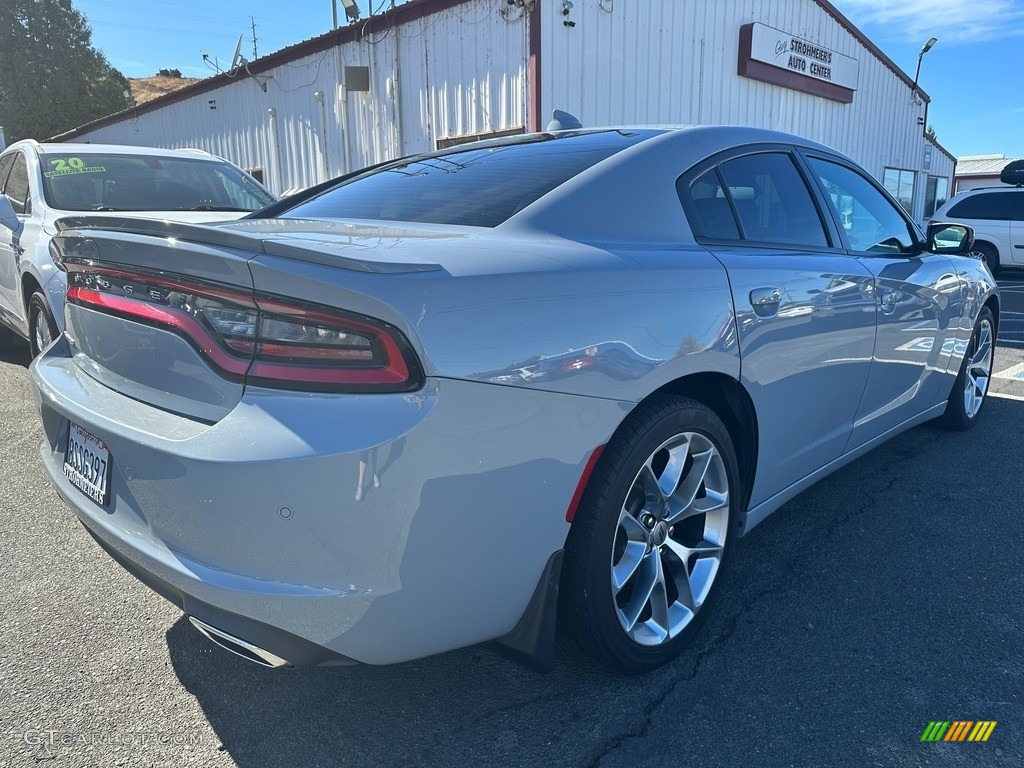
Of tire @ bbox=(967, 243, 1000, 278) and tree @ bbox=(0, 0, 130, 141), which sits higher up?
tree @ bbox=(0, 0, 130, 141)

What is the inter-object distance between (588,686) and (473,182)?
160 centimetres

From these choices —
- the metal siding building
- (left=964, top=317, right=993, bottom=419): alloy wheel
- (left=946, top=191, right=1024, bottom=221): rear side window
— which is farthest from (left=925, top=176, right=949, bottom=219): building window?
(left=964, top=317, right=993, bottom=419): alloy wheel

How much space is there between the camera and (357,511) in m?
1.45

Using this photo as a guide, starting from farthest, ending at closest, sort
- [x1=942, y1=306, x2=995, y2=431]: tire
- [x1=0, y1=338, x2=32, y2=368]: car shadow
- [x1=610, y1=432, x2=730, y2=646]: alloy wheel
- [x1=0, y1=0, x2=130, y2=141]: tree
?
1. [x1=0, y1=0, x2=130, y2=141]: tree
2. [x1=0, y1=338, x2=32, y2=368]: car shadow
3. [x1=942, y1=306, x2=995, y2=431]: tire
4. [x1=610, y1=432, x2=730, y2=646]: alloy wheel

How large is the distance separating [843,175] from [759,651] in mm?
2138

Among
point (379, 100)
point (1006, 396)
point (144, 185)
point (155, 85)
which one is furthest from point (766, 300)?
point (155, 85)

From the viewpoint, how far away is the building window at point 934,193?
19531mm

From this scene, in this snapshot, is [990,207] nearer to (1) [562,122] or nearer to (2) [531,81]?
(2) [531,81]

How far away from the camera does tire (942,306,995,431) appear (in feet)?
13.8

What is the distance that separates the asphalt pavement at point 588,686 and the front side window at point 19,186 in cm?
325

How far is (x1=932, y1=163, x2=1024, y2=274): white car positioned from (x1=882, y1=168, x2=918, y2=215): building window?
11.0 ft

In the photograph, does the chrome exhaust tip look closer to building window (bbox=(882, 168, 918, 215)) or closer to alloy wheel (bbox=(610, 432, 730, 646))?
alloy wheel (bbox=(610, 432, 730, 646))

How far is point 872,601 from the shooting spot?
8.34 ft

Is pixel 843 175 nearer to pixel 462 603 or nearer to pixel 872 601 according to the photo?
pixel 872 601
